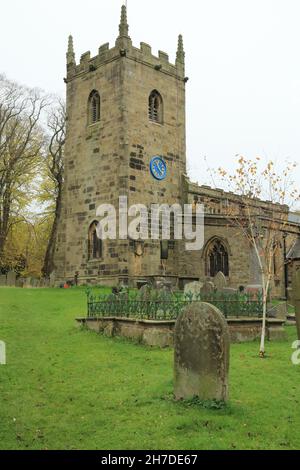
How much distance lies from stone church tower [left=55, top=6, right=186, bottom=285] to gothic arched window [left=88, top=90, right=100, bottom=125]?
55mm

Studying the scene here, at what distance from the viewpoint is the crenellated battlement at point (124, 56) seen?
26484 mm

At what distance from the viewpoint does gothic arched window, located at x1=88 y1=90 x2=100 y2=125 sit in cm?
2781

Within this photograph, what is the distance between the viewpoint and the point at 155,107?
28.3 meters

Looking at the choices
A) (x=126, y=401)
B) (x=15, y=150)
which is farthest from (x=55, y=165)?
(x=126, y=401)

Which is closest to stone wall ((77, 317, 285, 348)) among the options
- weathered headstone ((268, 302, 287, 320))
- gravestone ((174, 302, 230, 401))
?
weathered headstone ((268, 302, 287, 320))

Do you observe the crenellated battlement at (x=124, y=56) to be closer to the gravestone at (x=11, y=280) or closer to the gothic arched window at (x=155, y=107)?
the gothic arched window at (x=155, y=107)

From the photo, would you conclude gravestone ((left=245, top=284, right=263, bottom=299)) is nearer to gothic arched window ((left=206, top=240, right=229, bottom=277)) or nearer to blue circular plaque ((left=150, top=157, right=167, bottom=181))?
gothic arched window ((left=206, top=240, right=229, bottom=277))

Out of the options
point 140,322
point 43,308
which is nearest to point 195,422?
point 140,322

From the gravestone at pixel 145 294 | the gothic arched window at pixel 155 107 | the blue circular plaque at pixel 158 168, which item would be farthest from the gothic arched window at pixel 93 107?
the gravestone at pixel 145 294

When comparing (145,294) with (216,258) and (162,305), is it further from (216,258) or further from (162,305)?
(216,258)

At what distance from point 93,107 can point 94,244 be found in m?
7.69

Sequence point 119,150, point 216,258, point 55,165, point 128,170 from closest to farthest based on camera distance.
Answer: point 128,170 → point 119,150 → point 216,258 → point 55,165

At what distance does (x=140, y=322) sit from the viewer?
11.9 metres
